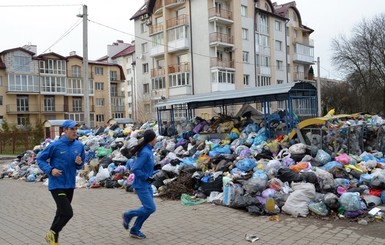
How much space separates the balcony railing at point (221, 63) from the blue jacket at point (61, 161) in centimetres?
3372

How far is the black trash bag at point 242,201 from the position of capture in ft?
22.6

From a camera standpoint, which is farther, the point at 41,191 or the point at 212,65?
the point at 212,65

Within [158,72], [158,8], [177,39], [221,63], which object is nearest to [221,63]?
[221,63]

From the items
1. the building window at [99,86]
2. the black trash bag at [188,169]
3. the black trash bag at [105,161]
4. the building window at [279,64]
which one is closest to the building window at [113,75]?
the building window at [99,86]

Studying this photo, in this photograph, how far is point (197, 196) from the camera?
8078mm

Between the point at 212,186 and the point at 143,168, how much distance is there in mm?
3014

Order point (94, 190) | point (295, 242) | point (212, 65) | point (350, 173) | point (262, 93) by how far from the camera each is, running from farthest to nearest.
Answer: point (212, 65), point (262, 93), point (94, 190), point (350, 173), point (295, 242)

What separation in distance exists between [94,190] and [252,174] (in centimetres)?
445

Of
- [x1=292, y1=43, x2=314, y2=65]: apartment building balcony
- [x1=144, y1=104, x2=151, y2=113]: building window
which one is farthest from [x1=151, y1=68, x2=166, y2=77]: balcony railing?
[x1=292, y1=43, x2=314, y2=65]: apartment building balcony

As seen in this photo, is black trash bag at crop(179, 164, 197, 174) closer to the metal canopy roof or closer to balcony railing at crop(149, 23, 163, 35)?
the metal canopy roof

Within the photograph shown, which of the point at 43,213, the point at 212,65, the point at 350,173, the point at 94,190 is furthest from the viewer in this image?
the point at 212,65

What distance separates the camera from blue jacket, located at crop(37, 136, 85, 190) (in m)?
4.69

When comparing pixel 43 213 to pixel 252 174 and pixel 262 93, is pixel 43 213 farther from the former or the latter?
pixel 262 93

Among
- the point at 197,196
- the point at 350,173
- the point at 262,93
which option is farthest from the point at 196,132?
the point at 350,173
